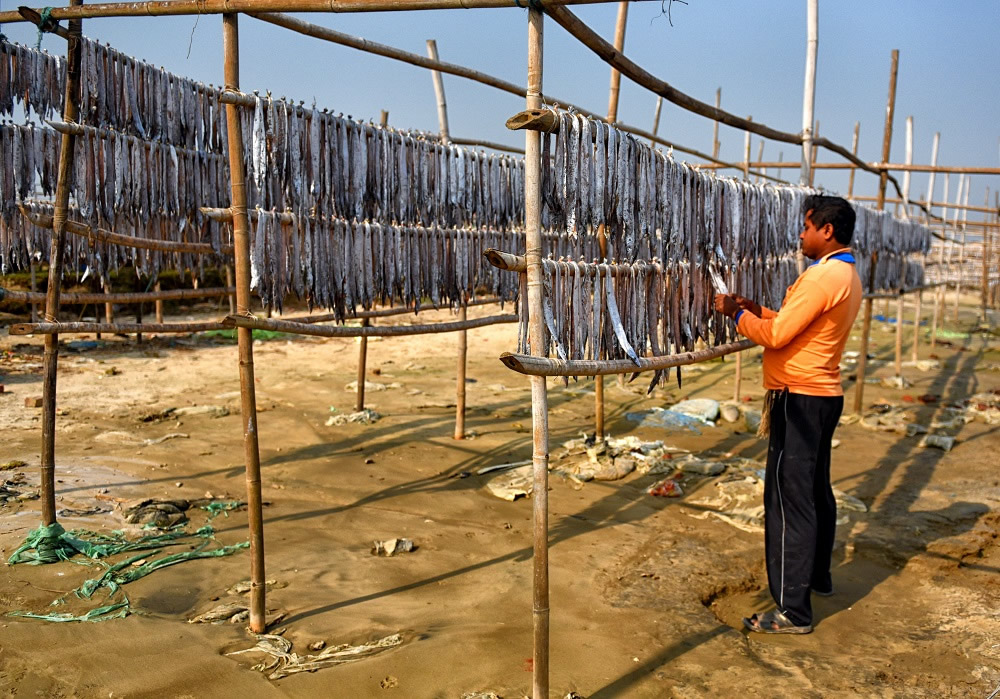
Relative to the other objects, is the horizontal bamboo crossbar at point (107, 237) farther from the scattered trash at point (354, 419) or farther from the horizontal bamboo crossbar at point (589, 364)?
the scattered trash at point (354, 419)

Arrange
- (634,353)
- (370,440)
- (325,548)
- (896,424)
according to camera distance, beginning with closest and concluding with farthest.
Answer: (634,353) → (325,548) → (370,440) → (896,424)

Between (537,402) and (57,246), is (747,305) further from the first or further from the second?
(57,246)

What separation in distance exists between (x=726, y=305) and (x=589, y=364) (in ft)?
4.19

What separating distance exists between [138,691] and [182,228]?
379 cm

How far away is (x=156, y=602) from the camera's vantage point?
3705 millimetres

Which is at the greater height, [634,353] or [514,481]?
[634,353]

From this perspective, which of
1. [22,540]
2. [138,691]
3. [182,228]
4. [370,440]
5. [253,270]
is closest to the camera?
[138,691]

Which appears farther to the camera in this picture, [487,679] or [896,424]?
[896,424]

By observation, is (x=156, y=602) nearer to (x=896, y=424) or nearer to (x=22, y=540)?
(x=22, y=540)

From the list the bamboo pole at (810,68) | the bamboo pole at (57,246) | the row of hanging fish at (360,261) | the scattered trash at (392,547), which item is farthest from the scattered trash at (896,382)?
the bamboo pole at (57,246)

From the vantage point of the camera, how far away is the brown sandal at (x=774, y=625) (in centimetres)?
371

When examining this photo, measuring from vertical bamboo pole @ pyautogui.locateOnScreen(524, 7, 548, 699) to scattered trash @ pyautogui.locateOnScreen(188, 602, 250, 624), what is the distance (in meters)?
1.63

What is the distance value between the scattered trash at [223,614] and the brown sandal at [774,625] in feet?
8.61

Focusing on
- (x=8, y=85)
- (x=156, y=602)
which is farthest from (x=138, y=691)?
(x=8, y=85)
